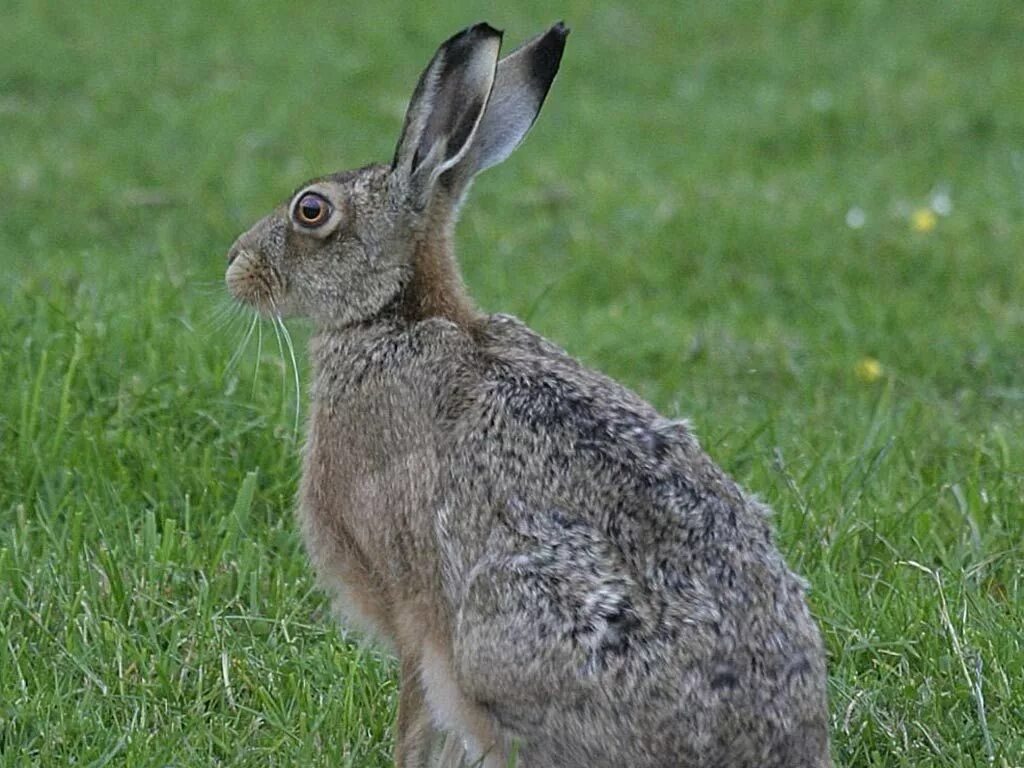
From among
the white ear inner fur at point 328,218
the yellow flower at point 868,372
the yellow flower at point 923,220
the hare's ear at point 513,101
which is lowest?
the yellow flower at point 868,372

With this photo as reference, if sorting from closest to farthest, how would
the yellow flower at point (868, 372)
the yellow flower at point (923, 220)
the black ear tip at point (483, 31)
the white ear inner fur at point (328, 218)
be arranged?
the black ear tip at point (483, 31) < the white ear inner fur at point (328, 218) < the yellow flower at point (868, 372) < the yellow flower at point (923, 220)

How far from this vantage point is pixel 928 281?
891 centimetres

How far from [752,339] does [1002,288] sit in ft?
4.66

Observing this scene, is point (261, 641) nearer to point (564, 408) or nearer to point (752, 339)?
point (564, 408)

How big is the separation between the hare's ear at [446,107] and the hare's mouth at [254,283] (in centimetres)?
46

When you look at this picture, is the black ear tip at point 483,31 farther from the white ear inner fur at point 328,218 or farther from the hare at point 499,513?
the white ear inner fur at point 328,218

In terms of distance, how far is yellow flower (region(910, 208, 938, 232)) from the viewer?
9.46m

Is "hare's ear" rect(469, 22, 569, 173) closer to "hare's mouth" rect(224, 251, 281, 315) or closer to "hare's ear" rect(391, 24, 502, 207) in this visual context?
"hare's ear" rect(391, 24, 502, 207)

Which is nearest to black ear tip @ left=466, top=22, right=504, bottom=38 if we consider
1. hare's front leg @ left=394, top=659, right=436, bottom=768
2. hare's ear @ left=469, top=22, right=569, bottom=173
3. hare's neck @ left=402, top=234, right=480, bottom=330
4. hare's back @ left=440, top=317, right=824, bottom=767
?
hare's ear @ left=469, top=22, right=569, bottom=173

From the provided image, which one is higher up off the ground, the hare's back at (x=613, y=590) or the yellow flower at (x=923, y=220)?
the hare's back at (x=613, y=590)

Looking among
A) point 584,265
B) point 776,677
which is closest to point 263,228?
point 776,677

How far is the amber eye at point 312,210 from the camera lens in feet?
16.3

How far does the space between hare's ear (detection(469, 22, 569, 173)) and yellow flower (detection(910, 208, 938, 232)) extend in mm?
4836

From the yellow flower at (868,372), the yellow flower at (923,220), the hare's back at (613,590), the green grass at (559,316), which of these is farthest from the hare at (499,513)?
the yellow flower at (923,220)
